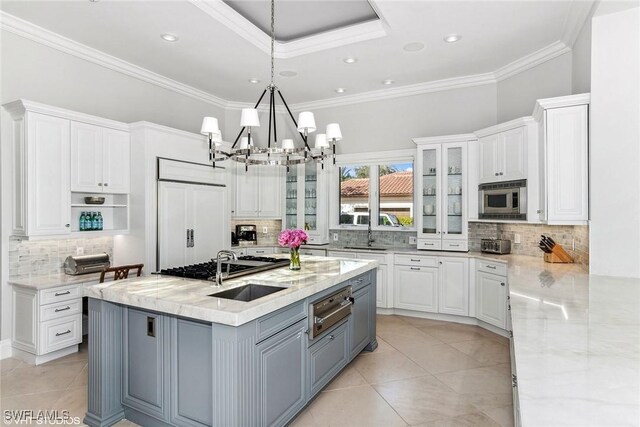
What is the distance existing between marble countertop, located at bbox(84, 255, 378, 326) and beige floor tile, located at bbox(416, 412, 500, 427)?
3.98 feet

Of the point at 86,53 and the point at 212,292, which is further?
the point at 86,53

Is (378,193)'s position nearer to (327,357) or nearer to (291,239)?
(291,239)

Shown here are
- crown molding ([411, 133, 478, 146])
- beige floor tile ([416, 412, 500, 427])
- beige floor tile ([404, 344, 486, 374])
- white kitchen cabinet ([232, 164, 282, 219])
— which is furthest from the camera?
white kitchen cabinet ([232, 164, 282, 219])

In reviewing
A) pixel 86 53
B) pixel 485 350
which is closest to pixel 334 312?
pixel 485 350

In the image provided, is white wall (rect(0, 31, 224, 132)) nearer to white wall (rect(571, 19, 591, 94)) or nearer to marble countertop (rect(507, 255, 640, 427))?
marble countertop (rect(507, 255, 640, 427))

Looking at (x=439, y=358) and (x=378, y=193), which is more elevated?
(x=378, y=193)

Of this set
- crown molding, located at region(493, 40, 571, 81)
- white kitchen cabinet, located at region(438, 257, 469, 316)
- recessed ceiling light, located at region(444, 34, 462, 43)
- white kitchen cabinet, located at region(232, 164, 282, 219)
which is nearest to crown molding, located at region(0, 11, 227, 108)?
white kitchen cabinet, located at region(232, 164, 282, 219)

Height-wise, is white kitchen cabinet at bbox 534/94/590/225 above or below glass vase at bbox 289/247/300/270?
above

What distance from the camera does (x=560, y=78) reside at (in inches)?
165

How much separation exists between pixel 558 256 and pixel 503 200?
821 millimetres

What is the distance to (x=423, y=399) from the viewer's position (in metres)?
2.91

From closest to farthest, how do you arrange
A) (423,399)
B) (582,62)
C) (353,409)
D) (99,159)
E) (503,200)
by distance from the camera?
(353,409) < (423,399) < (582,62) < (99,159) < (503,200)

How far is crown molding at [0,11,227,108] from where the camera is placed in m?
3.65

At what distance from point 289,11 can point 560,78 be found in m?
3.10
